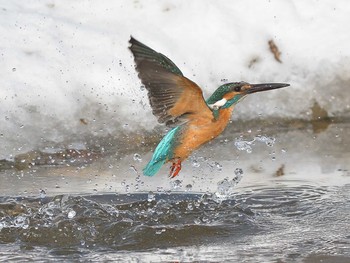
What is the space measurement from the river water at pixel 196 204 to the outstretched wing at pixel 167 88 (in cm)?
67

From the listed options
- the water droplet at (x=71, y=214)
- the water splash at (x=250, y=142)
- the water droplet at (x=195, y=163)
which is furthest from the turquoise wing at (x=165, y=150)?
the water splash at (x=250, y=142)

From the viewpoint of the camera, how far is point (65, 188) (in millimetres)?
6547

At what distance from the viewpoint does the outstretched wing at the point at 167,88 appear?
204 inches

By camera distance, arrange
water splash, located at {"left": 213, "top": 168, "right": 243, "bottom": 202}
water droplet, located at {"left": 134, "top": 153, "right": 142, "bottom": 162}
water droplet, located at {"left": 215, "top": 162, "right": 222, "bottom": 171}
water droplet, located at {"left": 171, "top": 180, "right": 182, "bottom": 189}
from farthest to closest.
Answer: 1. water droplet, located at {"left": 134, "top": 153, "right": 142, "bottom": 162}
2. water droplet, located at {"left": 215, "top": 162, "right": 222, "bottom": 171}
3. water droplet, located at {"left": 171, "top": 180, "right": 182, "bottom": 189}
4. water splash, located at {"left": 213, "top": 168, "right": 243, "bottom": 202}

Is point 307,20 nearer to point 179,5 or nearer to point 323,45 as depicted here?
point 323,45

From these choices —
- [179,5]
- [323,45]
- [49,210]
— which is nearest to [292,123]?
[323,45]

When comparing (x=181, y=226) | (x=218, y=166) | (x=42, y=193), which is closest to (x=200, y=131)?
(x=181, y=226)

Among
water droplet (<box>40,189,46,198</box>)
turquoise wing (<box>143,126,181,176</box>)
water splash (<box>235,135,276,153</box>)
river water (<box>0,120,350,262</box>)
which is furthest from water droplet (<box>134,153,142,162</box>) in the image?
turquoise wing (<box>143,126,181,176</box>)

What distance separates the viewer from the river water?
17.3 feet

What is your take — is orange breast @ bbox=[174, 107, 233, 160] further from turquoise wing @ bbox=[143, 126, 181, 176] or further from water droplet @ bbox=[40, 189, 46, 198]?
water droplet @ bbox=[40, 189, 46, 198]

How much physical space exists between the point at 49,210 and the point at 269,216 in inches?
49.7

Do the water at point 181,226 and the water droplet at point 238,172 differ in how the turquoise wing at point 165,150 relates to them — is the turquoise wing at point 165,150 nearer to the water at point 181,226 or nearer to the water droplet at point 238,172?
the water at point 181,226

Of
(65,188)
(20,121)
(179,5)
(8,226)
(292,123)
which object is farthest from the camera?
(179,5)

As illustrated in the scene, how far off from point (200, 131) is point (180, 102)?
0.61 ft
